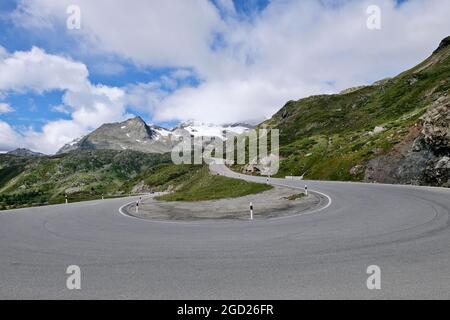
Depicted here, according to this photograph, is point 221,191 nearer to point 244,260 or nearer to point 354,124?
point 244,260

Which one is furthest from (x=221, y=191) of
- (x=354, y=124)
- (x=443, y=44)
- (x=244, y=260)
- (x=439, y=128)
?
(x=443, y=44)

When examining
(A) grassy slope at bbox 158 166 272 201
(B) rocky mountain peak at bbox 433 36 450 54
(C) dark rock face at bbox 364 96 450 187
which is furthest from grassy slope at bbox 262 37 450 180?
(A) grassy slope at bbox 158 166 272 201

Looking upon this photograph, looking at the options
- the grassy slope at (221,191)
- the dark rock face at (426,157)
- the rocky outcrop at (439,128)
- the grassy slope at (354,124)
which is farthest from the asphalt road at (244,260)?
the grassy slope at (354,124)

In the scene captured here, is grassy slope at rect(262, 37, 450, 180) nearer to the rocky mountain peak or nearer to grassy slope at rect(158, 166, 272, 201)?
the rocky mountain peak

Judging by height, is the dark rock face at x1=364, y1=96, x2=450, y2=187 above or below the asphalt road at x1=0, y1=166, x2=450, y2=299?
above

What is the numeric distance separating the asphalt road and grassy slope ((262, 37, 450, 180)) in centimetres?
3804

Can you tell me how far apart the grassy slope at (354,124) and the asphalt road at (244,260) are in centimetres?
3804

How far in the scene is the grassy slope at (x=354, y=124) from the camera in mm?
57531

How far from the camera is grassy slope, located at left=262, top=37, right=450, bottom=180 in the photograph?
5753 centimetres

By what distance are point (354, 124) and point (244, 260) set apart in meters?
130

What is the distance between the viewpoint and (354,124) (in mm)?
130500
